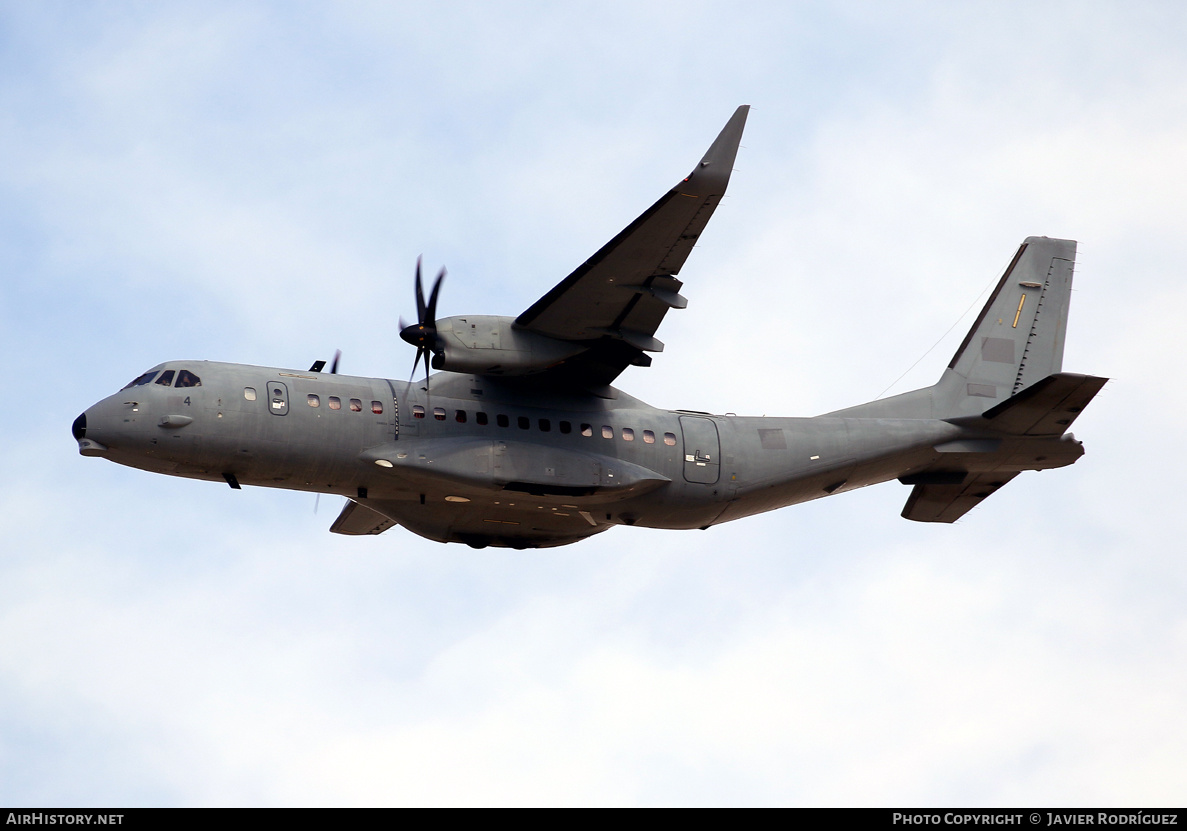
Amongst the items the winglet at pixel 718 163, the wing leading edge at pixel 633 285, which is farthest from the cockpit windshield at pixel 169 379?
the winglet at pixel 718 163

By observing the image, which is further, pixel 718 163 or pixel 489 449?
pixel 489 449

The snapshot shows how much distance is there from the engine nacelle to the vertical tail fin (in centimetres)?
1035

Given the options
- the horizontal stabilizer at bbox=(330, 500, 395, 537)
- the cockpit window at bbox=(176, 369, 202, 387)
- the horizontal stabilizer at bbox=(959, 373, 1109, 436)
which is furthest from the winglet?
the horizontal stabilizer at bbox=(330, 500, 395, 537)

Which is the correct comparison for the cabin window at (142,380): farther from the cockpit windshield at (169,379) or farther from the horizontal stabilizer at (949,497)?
the horizontal stabilizer at (949,497)

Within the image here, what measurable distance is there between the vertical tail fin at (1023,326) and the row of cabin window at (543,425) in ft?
26.2

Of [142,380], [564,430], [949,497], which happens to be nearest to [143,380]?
[142,380]

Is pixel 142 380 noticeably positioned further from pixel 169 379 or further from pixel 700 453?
pixel 700 453

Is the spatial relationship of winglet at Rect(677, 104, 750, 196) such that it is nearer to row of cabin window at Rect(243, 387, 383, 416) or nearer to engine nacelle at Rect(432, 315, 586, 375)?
engine nacelle at Rect(432, 315, 586, 375)

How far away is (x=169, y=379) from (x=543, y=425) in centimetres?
707

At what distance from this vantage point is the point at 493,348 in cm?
2609
